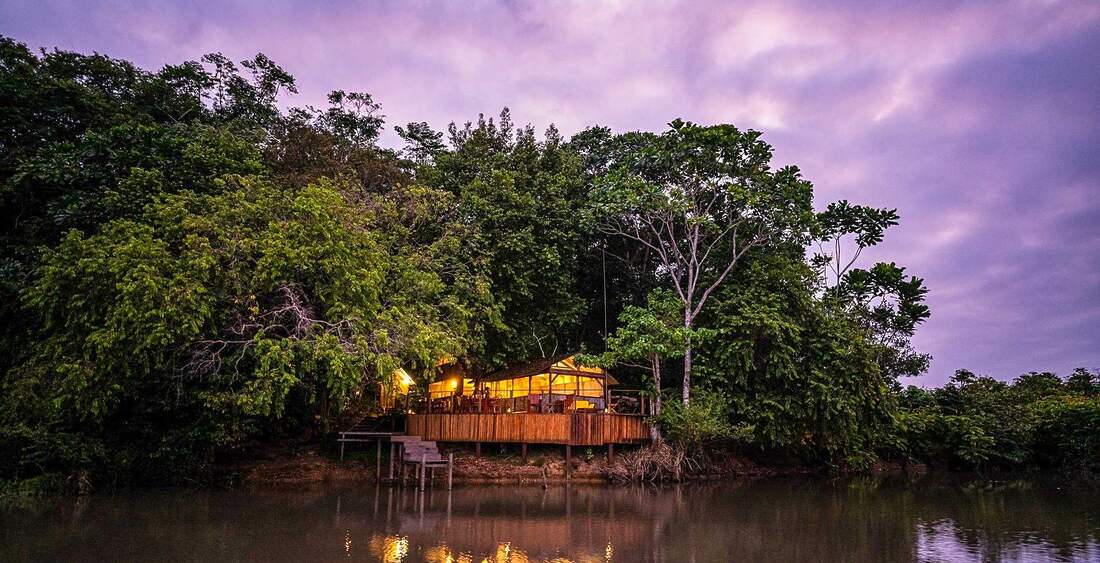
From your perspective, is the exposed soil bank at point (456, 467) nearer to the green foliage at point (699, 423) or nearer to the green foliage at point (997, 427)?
the green foliage at point (699, 423)

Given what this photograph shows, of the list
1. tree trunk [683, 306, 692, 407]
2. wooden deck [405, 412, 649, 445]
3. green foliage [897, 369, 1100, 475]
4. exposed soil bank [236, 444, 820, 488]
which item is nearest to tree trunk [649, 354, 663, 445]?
wooden deck [405, 412, 649, 445]

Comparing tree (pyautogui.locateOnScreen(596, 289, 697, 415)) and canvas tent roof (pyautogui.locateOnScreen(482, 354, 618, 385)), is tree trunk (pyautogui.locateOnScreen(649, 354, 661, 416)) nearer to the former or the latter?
tree (pyautogui.locateOnScreen(596, 289, 697, 415))

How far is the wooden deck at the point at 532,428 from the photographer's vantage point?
22.7 meters

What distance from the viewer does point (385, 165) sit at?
2502cm

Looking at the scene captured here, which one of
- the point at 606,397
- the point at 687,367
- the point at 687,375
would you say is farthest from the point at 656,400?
the point at 606,397

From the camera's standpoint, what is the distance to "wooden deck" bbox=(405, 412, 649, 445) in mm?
22672

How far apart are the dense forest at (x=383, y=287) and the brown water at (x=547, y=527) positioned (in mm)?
2856

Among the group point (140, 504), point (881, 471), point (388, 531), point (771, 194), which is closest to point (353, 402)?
point (140, 504)

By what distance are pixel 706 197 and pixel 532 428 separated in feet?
37.2

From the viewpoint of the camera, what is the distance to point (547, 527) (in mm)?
13289

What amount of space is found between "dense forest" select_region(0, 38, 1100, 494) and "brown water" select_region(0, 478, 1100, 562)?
9.37 feet

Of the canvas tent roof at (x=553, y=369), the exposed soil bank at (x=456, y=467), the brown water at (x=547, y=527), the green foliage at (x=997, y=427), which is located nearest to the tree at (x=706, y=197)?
the canvas tent roof at (x=553, y=369)

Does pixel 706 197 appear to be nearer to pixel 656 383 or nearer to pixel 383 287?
pixel 656 383

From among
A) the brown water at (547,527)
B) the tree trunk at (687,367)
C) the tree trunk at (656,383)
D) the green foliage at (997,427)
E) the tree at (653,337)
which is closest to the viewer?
the brown water at (547,527)
